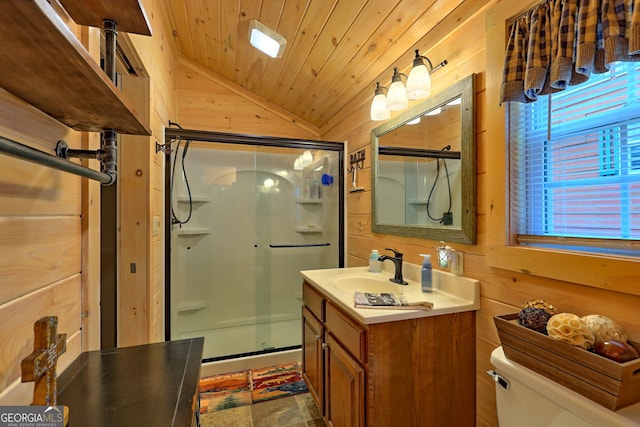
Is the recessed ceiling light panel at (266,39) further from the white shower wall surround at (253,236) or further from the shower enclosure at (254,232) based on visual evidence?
the white shower wall surround at (253,236)

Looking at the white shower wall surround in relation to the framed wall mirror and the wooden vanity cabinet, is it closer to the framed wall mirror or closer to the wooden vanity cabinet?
the framed wall mirror

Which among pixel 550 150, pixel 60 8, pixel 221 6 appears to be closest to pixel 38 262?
pixel 60 8

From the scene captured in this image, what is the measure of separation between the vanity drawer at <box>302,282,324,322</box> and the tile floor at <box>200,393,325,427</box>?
0.63 metres

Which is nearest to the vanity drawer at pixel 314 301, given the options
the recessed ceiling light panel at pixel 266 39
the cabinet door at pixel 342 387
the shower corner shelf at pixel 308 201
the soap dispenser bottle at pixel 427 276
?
the cabinet door at pixel 342 387

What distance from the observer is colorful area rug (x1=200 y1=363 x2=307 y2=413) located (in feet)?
6.21

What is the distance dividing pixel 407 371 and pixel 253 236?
2.00m

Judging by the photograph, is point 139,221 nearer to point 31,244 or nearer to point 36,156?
point 31,244

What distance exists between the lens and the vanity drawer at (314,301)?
5.26ft

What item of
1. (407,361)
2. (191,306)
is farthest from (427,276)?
(191,306)

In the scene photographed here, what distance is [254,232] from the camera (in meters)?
2.85

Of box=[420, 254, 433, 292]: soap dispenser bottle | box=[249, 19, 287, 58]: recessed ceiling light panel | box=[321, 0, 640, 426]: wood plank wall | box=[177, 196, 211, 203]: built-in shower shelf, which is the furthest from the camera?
box=[177, 196, 211, 203]: built-in shower shelf

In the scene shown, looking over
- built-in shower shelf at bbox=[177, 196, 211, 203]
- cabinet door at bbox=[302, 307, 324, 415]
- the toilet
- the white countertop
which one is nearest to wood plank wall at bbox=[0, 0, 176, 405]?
the white countertop

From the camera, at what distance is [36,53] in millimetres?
475

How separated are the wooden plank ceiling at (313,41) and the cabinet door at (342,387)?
5.06ft
